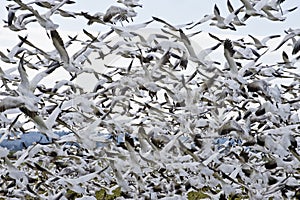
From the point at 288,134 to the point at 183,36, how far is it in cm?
70

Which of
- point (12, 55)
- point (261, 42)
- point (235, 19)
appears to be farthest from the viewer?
point (261, 42)

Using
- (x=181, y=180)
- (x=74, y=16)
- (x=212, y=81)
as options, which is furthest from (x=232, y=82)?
(x=181, y=180)

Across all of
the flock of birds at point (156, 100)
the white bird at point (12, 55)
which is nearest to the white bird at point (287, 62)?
the flock of birds at point (156, 100)

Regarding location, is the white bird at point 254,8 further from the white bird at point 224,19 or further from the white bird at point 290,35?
the white bird at point 290,35

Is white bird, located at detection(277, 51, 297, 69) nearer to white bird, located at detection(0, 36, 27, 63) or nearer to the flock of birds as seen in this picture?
the flock of birds

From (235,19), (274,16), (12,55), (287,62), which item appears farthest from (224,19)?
(12,55)

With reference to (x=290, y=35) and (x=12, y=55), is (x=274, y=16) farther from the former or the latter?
(x=12, y=55)

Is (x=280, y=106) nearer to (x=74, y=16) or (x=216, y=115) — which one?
(x=216, y=115)

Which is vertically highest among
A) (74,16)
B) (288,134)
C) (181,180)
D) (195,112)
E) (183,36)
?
(74,16)

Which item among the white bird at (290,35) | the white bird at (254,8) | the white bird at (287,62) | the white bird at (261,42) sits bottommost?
the white bird at (287,62)

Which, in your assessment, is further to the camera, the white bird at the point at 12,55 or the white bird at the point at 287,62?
the white bird at the point at 287,62

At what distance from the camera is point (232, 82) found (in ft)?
8.47

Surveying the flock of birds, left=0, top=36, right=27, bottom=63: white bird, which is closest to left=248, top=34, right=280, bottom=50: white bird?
the flock of birds

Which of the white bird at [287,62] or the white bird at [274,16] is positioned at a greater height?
the white bird at [274,16]
